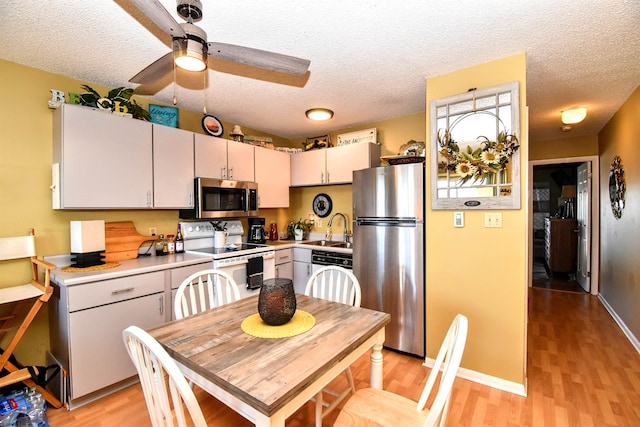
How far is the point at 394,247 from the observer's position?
2623 millimetres

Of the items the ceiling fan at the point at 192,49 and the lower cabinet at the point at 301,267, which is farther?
the lower cabinet at the point at 301,267

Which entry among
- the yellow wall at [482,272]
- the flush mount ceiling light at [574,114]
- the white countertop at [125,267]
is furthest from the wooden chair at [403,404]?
the flush mount ceiling light at [574,114]

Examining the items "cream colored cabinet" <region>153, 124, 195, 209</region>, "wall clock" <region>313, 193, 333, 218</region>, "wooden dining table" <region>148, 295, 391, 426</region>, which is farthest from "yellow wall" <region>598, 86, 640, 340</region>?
"cream colored cabinet" <region>153, 124, 195, 209</region>

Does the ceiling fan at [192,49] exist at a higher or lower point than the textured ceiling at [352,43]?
lower

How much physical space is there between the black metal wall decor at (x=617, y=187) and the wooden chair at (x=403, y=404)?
324 centimetres

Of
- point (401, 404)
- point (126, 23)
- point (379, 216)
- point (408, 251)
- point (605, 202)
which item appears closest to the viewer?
point (401, 404)

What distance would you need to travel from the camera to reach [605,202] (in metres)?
3.85

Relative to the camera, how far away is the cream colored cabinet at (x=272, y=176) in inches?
140

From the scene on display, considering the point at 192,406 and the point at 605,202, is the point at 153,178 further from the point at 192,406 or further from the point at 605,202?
the point at 605,202

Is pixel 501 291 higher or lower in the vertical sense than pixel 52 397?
→ higher

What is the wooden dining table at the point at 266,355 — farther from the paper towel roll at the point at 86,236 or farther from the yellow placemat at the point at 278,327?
the paper towel roll at the point at 86,236

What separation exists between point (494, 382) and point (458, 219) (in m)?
1.21

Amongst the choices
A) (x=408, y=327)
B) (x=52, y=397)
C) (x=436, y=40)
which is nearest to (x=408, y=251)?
(x=408, y=327)

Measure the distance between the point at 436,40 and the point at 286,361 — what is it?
2032 mm
